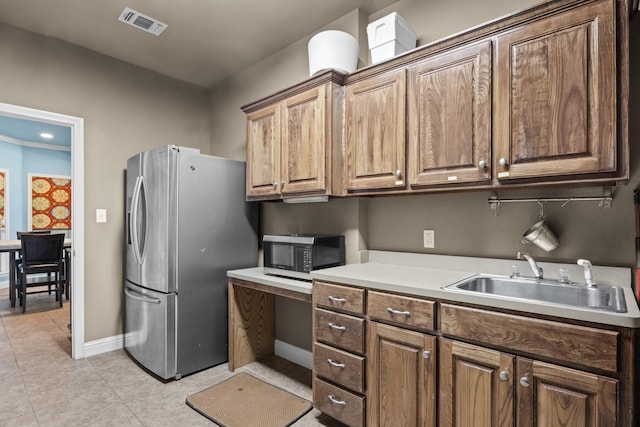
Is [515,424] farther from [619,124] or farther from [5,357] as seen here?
[5,357]

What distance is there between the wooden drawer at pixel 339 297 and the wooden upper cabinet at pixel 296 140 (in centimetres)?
63

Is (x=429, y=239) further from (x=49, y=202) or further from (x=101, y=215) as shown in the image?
(x=49, y=202)

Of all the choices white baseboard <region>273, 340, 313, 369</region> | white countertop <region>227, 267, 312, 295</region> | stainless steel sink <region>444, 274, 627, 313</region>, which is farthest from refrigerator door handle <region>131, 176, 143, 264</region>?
stainless steel sink <region>444, 274, 627, 313</region>

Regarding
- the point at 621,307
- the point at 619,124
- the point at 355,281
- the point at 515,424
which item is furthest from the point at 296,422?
the point at 619,124

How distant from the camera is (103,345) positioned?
123 inches

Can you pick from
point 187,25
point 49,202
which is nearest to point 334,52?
point 187,25

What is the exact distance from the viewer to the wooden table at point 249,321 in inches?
109

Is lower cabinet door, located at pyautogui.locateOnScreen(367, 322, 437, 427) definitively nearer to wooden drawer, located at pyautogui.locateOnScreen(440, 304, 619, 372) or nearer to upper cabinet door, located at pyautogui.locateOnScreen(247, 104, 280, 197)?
wooden drawer, located at pyautogui.locateOnScreen(440, 304, 619, 372)

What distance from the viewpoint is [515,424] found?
Answer: 53.4 inches

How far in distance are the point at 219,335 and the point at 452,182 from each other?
2.21m

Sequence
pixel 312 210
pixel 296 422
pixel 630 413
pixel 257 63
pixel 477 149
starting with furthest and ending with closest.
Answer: pixel 257 63
pixel 312 210
pixel 296 422
pixel 477 149
pixel 630 413

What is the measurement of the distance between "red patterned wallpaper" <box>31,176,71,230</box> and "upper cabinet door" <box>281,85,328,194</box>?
635cm

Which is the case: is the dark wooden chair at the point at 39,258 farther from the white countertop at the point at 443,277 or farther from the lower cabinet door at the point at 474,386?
the lower cabinet door at the point at 474,386

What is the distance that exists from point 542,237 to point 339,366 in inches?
49.9
